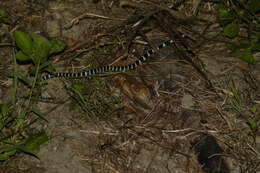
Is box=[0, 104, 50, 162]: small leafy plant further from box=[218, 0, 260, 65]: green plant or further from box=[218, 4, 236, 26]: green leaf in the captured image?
box=[218, 4, 236, 26]: green leaf

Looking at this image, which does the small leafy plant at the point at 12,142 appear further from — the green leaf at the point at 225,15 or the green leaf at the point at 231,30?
the green leaf at the point at 225,15

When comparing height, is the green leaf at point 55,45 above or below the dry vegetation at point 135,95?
above

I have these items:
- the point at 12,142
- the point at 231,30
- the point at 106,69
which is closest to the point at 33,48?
the point at 106,69

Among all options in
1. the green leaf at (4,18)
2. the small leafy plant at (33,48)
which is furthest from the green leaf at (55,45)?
the green leaf at (4,18)

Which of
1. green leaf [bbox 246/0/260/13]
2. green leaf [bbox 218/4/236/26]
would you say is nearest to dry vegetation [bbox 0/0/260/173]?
green leaf [bbox 218/4/236/26]

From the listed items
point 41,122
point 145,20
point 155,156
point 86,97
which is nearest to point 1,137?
point 41,122

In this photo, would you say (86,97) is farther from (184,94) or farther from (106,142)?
(184,94)
